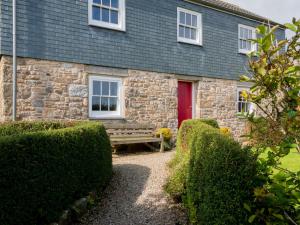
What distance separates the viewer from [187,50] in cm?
1328

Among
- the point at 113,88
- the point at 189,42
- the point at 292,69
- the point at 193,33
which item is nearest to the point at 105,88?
the point at 113,88

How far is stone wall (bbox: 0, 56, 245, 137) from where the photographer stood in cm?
923

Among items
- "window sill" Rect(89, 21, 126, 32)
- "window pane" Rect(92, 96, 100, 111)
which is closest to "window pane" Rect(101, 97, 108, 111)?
"window pane" Rect(92, 96, 100, 111)

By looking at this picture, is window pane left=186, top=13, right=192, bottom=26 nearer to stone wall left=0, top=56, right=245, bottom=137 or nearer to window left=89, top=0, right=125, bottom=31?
stone wall left=0, top=56, right=245, bottom=137

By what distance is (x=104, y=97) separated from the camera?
35.9 feet

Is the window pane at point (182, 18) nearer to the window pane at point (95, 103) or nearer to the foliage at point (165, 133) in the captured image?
the foliage at point (165, 133)

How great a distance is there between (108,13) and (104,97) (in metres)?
3.07

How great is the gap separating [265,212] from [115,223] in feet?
8.33

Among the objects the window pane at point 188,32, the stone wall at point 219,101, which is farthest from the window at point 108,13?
the stone wall at point 219,101

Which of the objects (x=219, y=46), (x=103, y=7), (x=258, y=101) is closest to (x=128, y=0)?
(x=103, y=7)

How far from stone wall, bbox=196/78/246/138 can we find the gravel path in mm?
6812

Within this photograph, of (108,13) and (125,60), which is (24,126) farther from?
(108,13)

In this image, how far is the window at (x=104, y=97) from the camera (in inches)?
420

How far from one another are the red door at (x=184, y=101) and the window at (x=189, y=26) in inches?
76.9
